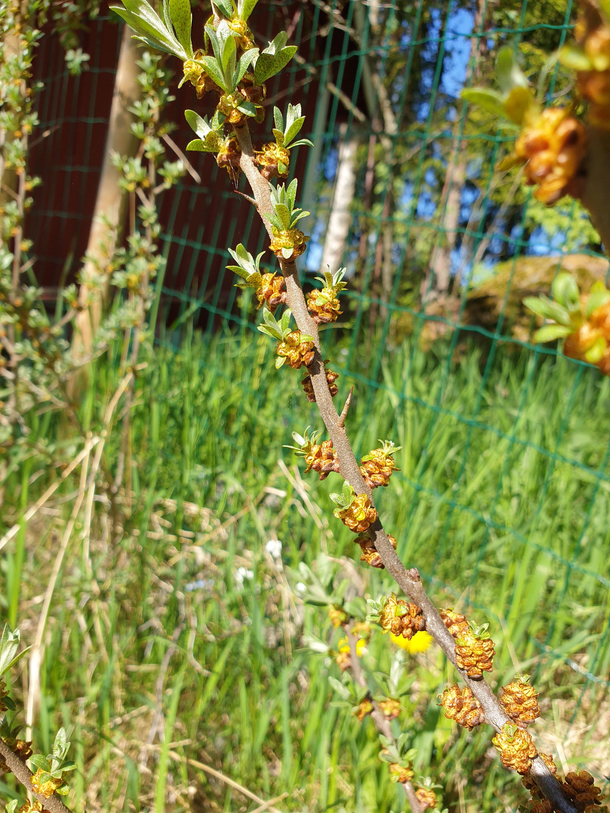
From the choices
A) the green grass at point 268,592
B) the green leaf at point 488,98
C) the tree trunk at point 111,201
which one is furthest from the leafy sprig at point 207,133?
the tree trunk at point 111,201

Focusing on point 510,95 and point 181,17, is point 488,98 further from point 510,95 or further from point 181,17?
point 181,17

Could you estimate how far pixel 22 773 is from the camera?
0.46 metres

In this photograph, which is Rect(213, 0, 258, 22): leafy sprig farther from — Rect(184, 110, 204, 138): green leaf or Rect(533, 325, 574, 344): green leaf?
Rect(533, 325, 574, 344): green leaf

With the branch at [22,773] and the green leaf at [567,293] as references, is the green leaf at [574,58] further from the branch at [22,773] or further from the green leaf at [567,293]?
the branch at [22,773]

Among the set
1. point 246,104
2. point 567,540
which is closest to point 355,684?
point 246,104

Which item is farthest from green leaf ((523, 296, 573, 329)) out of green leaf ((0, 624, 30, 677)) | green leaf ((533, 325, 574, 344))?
green leaf ((0, 624, 30, 677))

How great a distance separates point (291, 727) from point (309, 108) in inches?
177

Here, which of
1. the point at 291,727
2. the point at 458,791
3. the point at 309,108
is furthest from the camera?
the point at 309,108

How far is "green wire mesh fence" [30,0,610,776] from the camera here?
148 cm

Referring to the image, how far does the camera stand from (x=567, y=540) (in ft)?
5.38

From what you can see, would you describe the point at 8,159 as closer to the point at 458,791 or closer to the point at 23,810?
the point at 23,810

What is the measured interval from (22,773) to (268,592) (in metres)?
1.04

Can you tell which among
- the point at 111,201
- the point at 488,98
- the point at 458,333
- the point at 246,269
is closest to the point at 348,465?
the point at 246,269

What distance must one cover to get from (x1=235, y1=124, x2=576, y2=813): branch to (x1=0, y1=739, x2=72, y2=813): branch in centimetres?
31
